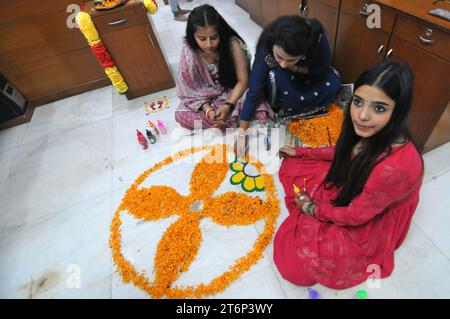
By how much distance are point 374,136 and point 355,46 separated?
1146 mm

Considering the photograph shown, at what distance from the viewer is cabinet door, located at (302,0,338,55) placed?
183cm

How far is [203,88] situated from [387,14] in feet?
4.05

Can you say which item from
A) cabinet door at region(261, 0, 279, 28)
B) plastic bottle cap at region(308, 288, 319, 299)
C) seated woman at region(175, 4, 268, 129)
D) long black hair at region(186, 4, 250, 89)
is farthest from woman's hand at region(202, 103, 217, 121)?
cabinet door at region(261, 0, 279, 28)

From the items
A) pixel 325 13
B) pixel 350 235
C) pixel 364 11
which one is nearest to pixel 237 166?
pixel 350 235

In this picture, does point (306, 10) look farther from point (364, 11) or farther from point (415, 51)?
point (415, 51)

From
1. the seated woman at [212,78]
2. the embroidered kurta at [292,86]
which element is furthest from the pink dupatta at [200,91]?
the embroidered kurta at [292,86]

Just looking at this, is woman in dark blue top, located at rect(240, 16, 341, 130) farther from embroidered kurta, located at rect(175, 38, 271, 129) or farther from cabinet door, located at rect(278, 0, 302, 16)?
cabinet door, located at rect(278, 0, 302, 16)

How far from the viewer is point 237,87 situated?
1926mm

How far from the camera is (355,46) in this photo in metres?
1.72

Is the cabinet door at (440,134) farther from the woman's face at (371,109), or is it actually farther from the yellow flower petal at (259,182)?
the yellow flower petal at (259,182)

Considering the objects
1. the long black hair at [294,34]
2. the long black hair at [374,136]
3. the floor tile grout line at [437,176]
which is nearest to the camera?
the long black hair at [374,136]

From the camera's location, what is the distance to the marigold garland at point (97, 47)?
75.9 inches

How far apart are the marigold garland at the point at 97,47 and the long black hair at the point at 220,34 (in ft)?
2.83
